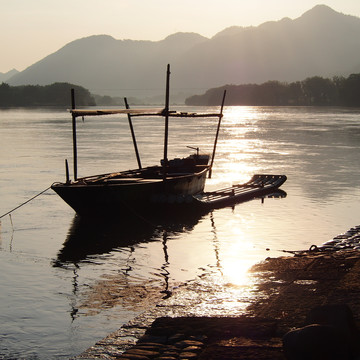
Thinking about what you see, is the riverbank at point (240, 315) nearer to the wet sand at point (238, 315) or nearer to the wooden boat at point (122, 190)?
the wet sand at point (238, 315)

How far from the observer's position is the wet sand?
8.48 m

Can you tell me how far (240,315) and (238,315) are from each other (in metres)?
0.04

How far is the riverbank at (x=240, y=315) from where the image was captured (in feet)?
27.8

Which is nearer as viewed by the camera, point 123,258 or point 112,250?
point 123,258

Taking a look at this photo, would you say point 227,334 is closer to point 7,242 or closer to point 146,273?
point 146,273

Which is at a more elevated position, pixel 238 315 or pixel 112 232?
pixel 238 315

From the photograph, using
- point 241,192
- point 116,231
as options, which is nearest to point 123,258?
point 116,231

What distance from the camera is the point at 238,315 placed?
33.2 ft

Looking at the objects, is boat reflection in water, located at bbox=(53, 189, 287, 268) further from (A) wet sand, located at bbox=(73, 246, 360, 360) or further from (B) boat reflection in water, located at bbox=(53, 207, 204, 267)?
(A) wet sand, located at bbox=(73, 246, 360, 360)

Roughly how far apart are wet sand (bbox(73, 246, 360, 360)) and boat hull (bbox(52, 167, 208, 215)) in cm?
849

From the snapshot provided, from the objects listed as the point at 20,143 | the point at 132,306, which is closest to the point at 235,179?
the point at 132,306

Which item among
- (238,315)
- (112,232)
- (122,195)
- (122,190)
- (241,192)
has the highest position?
(122,190)

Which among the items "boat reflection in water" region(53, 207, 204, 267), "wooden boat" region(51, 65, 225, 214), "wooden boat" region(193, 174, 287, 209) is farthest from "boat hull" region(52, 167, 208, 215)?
"wooden boat" region(193, 174, 287, 209)

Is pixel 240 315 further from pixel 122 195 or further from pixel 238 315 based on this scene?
pixel 122 195
